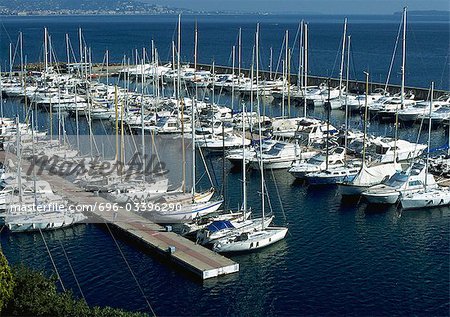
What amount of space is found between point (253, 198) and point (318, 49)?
101 meters

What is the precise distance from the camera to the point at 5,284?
18422 mm

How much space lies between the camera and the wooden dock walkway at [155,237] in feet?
83.7

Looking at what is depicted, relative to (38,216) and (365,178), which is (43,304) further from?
(365,178)

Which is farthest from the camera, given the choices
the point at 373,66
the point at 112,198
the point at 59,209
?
the point at 373,66

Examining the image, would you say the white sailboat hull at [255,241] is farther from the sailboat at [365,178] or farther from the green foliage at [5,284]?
the green foliage at [5,284]

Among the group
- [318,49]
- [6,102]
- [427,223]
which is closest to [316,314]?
[427,223]

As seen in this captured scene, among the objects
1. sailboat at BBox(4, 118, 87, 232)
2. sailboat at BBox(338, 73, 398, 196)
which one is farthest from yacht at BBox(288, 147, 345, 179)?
sailboat at BBox(4, 118, 87, 232)

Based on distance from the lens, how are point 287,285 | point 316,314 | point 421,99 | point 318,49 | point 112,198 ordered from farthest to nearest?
1. point 318,49
2. point 421,99
3. point 112,198
4. point 287,285
5. point 316,314

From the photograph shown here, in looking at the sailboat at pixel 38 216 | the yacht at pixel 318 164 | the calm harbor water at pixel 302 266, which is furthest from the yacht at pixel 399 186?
the sailboat at pixel 38 216

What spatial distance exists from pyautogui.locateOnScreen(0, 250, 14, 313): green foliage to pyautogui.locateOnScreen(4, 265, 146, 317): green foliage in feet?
1.27

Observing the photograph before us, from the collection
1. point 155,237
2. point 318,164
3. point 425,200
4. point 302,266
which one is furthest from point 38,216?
point 425,200

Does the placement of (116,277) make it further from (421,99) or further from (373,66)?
(373,66)

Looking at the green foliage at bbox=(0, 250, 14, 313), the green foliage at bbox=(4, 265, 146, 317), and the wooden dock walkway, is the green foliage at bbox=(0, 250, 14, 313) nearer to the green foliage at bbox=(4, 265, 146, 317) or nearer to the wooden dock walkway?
the green foliage at bbox=(4, 265, 146, 317)

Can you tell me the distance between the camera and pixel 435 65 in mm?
101062
